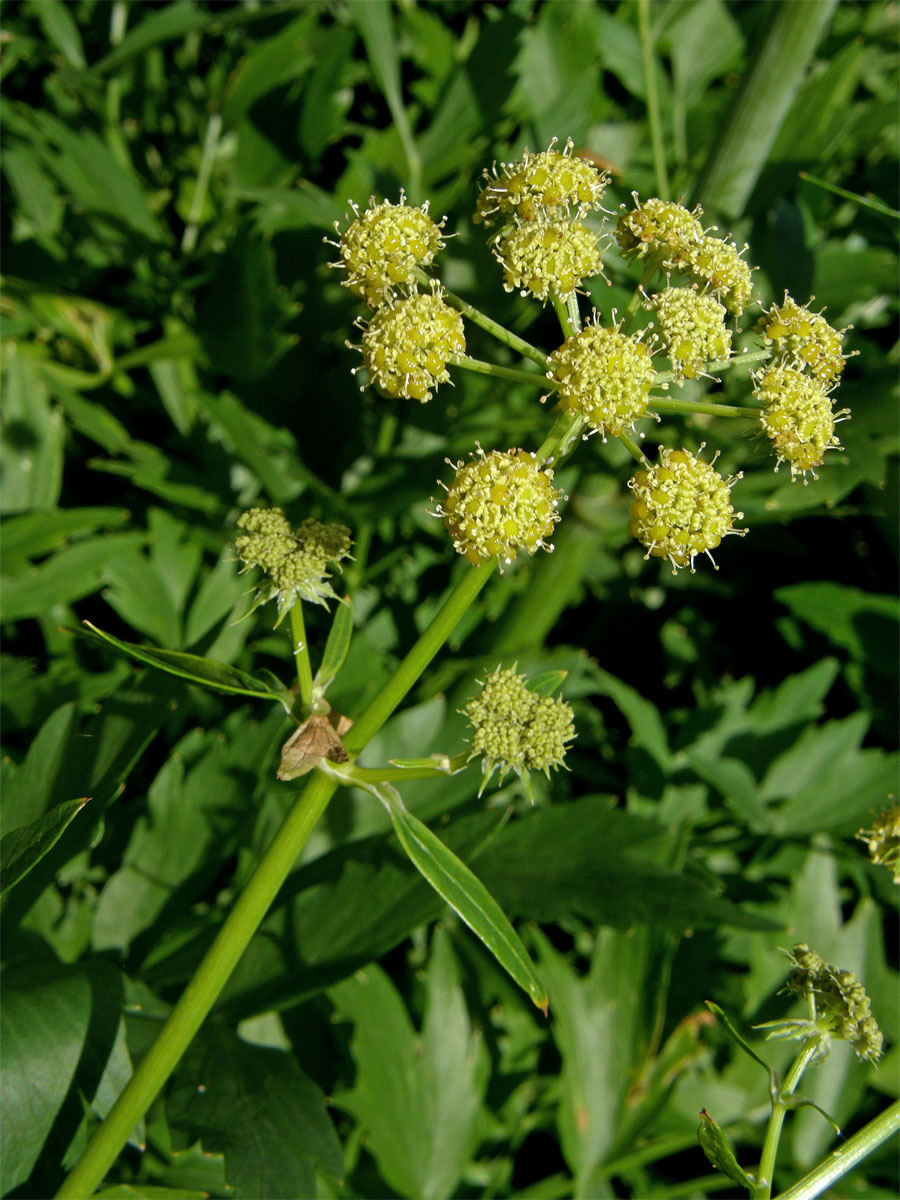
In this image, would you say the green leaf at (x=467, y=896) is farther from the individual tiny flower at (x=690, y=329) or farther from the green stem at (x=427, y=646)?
the individual tiny flower at (x=690, y=329)

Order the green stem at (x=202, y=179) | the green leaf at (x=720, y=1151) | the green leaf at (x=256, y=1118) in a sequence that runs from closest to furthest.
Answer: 1. the green leaf at (x=720, y=1151)
2. the green leaf at (x=256, y=1118)
3. the green stem at (x=202, y=179)

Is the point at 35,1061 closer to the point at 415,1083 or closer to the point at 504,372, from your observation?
the point at 415,1083

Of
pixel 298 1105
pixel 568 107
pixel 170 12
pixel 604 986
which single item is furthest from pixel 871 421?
pixel 170 12

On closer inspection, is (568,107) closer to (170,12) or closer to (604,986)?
(170,12)

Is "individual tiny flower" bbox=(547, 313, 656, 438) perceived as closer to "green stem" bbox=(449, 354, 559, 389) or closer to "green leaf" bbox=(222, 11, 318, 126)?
"green stem" bbox=(449, 354, 559, 389)

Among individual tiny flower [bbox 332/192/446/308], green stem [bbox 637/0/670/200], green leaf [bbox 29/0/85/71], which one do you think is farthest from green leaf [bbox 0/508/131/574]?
green stem [bbox 637/0/670/200]

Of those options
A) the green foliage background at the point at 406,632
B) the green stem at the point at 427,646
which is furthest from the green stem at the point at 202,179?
the green stem at the point at 427,646
